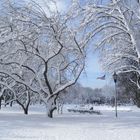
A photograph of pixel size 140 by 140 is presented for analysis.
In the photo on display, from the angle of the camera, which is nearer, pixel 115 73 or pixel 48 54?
pixel 48 54

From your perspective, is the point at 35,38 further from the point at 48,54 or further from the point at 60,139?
the point at 60,139

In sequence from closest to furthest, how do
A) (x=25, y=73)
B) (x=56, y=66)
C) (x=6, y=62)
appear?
(x=6, y=62) < (x=56, y=66) < (x=25, y=73)

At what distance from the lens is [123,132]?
60.3 feet

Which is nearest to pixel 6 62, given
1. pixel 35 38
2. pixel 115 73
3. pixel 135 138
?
pixel 35 38

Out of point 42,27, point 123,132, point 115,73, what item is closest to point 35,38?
point 42,27

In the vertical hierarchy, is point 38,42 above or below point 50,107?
above

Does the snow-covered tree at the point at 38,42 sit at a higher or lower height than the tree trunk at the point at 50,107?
higher

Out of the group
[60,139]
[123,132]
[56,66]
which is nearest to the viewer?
[60,139]

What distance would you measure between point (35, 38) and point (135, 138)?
1408cm

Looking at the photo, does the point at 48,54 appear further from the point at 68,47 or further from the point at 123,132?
the point at 123,132

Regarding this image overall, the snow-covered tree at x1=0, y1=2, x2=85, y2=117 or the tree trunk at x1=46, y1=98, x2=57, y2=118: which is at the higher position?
the snow-covered tree at x1=0, y1=2, x2=85, y2=117

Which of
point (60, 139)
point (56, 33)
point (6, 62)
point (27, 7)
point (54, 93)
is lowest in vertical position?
point (60, 139)

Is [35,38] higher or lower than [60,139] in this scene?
higher

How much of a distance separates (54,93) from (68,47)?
3580mm
